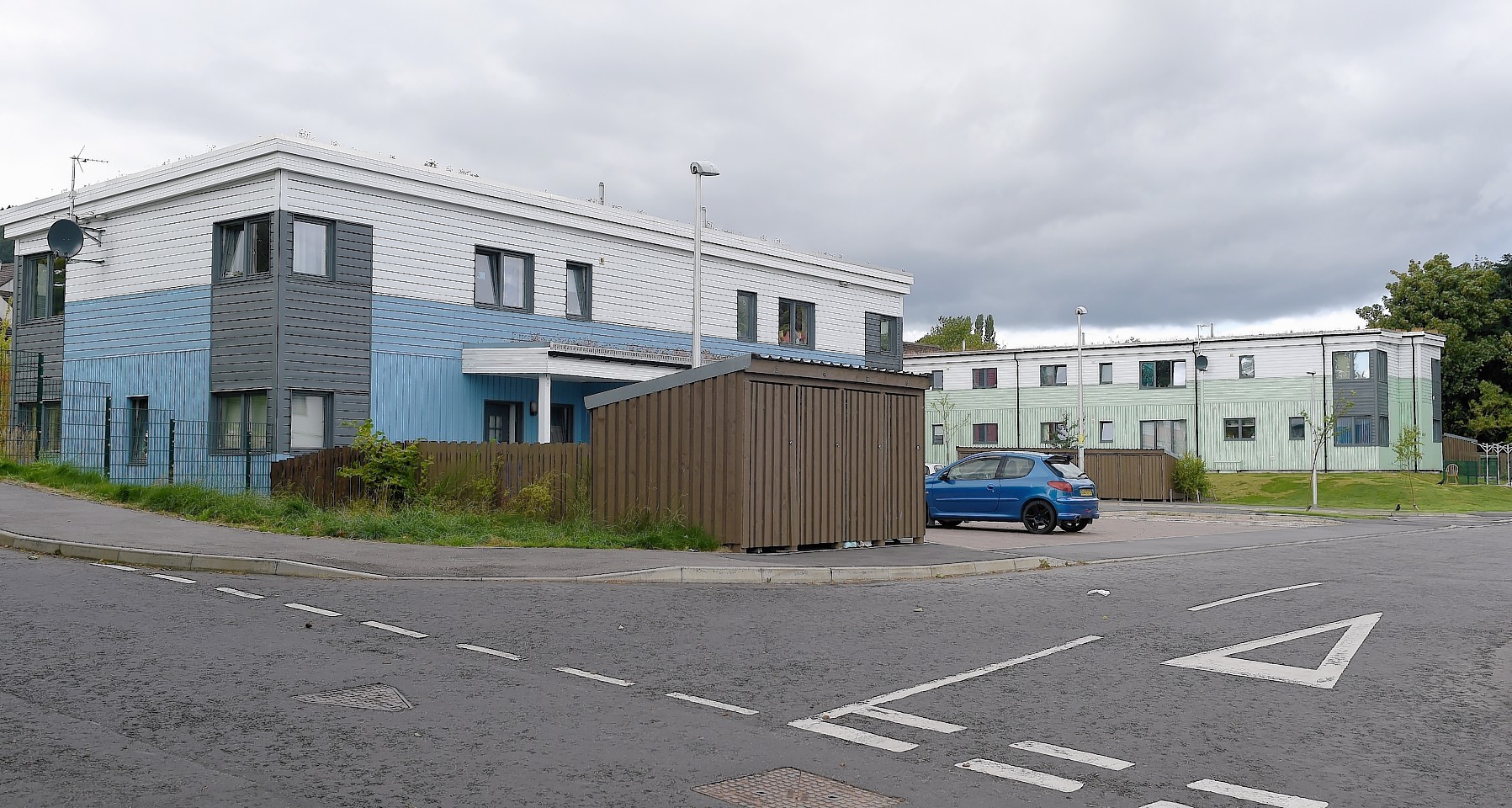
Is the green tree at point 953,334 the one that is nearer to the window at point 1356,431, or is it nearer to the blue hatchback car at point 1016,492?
the window at point 1356,431

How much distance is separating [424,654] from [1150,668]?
5.24 m

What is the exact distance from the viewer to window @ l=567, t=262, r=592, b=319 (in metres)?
29.0

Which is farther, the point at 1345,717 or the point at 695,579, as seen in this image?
the point at 695,579

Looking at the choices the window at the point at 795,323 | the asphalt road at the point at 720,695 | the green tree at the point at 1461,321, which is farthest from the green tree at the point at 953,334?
the asphalt road at the point at 720,695

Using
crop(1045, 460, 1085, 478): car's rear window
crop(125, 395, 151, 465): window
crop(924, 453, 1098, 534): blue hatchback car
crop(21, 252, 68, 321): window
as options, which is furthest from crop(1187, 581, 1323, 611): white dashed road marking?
crop(21, 252, 68, 321): window

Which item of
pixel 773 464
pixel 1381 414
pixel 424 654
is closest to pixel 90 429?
pixel 773 464

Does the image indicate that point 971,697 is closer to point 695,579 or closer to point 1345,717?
point 1345,717

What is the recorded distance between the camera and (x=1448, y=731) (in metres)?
6.74

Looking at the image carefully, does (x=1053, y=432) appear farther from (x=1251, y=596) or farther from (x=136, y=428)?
(x=1251, y=596)

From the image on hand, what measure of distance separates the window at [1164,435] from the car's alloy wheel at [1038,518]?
36.3 m

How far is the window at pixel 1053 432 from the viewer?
182 feet

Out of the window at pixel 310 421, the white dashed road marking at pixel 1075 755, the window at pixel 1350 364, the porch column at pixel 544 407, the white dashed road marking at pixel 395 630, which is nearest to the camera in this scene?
the white dashed road marking at pixel 1075 755

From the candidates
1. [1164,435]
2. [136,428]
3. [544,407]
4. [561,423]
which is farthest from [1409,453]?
[136,428]

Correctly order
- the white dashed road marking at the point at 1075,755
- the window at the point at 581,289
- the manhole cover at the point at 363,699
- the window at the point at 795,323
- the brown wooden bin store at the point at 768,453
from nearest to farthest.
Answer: the white dashed road marking at the point at 1075,755 < the manhole cover at the point at 363,699 < the brown wooden bin store at the point at 768,453 < the window at the point at 581,289 < the window at the point at 795,323
